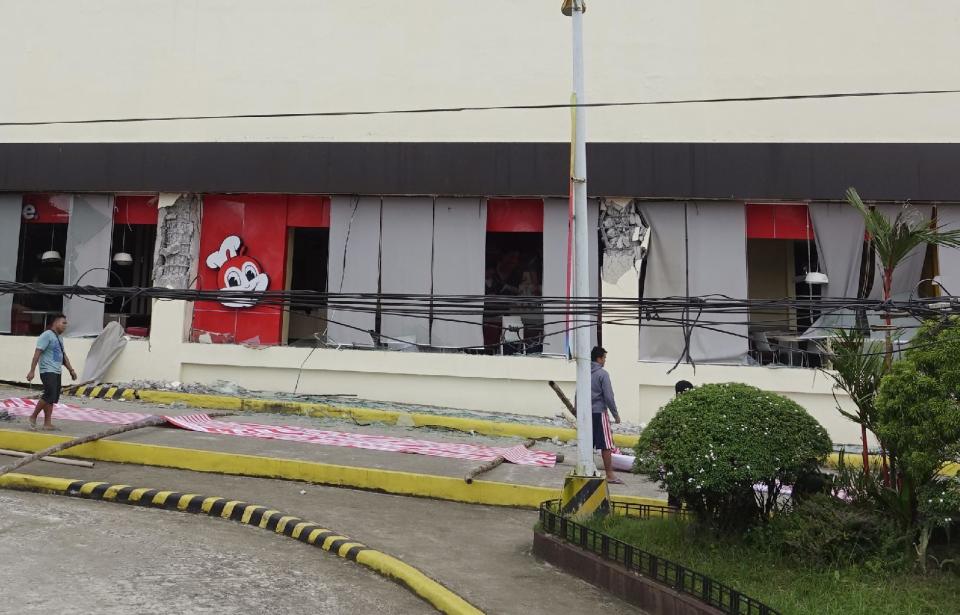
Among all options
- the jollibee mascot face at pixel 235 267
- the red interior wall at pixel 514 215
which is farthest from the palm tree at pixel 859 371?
the jollibee mascot face at pixel 235 267

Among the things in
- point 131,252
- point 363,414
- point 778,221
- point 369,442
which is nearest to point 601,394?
point 369,442

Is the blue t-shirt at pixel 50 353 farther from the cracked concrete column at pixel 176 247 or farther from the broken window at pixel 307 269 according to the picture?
the broken window at pixel 307 269

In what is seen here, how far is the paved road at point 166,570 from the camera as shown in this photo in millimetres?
4922

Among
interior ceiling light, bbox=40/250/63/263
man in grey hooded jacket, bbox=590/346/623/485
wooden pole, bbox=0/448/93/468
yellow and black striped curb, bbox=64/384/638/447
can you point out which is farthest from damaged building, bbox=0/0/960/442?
wooden pole, bbox=0/448/93/468

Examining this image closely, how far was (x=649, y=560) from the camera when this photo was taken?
17.1 ft

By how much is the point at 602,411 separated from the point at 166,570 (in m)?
4.98

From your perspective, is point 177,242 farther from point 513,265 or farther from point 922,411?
point 922,411

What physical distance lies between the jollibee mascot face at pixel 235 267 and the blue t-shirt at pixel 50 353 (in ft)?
14.7

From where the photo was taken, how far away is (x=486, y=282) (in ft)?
47.5

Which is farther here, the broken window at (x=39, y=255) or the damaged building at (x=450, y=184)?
the broken window at (x=39, y=255)

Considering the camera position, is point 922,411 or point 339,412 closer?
point 922,411
